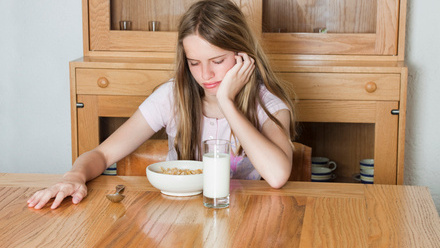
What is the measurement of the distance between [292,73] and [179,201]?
1069mm

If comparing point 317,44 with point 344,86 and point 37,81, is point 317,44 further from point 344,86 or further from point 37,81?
point 37,81

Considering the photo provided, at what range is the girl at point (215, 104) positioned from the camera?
1.45 m

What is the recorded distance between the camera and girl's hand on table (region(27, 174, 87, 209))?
1158 millimetres

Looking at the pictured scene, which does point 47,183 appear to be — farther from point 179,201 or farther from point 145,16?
point 145,16

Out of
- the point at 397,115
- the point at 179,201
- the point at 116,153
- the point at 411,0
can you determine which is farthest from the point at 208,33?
the point at 411,0

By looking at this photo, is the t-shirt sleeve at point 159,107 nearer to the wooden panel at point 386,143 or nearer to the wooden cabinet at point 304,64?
the wooden cabinet at point 304,64

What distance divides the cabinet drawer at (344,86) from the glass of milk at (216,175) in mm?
1035

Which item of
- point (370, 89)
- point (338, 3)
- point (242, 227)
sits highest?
point (338, 3)

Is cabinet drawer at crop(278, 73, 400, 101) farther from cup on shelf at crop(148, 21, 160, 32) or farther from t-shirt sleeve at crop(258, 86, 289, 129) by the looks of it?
cup on shelf at crop(148, 21, 160, 32)

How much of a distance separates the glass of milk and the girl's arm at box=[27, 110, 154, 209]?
27cm

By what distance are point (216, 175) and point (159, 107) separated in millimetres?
645

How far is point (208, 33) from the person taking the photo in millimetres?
1566

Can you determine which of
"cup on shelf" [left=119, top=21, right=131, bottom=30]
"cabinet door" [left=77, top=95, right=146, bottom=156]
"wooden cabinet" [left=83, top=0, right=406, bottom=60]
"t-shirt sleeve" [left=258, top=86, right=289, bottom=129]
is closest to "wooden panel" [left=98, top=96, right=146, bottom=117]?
"cabinet door" [left=77, top=95, right=146, bottom=156]

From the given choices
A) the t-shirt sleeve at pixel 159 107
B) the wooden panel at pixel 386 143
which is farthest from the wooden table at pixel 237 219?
the wooden panel at pixel 386 143
